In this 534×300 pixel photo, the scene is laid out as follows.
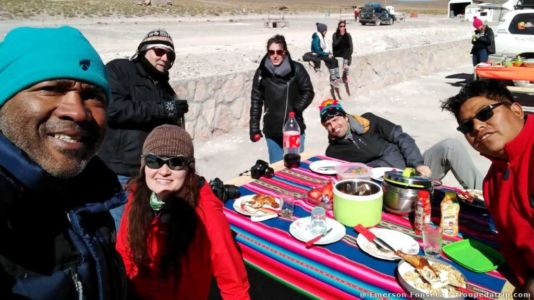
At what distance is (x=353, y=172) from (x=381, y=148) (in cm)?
101

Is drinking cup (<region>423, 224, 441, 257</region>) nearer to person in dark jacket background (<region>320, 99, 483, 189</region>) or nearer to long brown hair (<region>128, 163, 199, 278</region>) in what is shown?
long brown hair (<region>128, 163, 199, 278</region>)

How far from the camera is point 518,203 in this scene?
6.82 ft

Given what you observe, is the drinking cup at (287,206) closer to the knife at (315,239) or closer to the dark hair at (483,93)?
the knife at (315,239)

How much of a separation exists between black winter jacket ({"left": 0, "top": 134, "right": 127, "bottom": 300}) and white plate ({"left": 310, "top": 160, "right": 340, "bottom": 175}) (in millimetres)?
2473

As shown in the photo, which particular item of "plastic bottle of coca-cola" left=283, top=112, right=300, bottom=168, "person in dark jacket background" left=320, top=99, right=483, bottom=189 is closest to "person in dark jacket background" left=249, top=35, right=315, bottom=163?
"person in dark jacket background" left=320, top=99, right=483, bottom=189

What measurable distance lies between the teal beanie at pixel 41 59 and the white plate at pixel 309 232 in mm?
1603

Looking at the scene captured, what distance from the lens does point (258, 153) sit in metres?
6.95

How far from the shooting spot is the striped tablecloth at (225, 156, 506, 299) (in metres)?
2.06

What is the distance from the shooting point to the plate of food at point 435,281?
6.27 feet

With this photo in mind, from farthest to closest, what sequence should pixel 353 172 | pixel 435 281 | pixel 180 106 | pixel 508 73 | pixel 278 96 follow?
pixel 508 73
pixel 278 96
pixel 180 106
pixel 353 172
pixel 435 281

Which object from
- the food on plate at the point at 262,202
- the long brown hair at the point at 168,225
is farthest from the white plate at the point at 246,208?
the long brown hair at the point at 168,225

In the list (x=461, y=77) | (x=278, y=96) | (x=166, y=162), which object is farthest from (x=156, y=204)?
(x=461, y=77)

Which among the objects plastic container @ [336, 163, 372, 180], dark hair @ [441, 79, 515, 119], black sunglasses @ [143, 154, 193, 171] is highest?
dark hair @ [441, 79, 515, 119]

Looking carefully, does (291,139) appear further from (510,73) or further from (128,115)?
(510,73)
